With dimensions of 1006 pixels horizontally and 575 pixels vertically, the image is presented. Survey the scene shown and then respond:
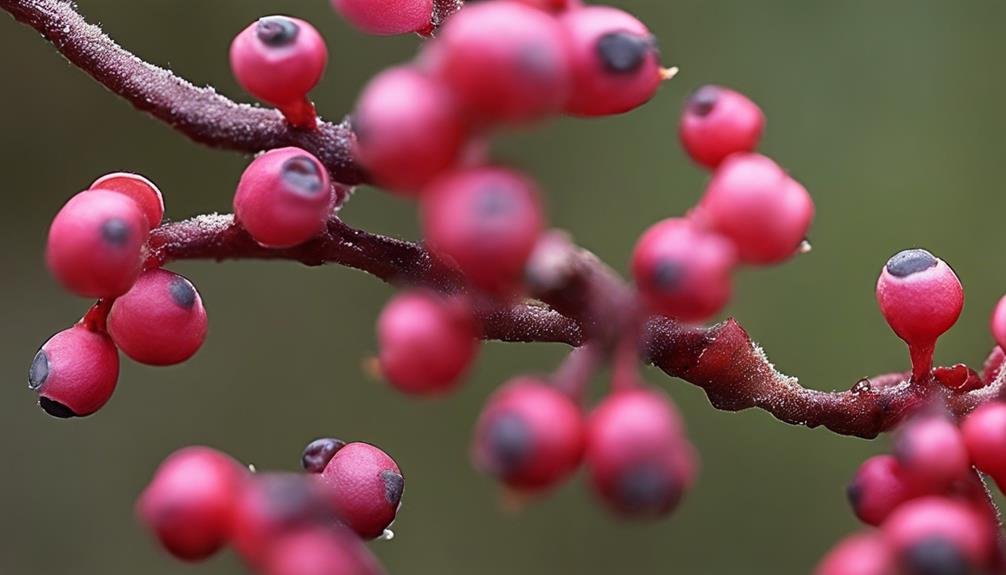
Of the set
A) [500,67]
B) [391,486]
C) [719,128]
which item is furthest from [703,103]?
[391,486]

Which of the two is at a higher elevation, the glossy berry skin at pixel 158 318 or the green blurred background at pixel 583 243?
the glossy berry skin at pixel 158 318

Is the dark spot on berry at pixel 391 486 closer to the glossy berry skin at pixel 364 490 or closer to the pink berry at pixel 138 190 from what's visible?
the glossy berry skin at pixel 364 490

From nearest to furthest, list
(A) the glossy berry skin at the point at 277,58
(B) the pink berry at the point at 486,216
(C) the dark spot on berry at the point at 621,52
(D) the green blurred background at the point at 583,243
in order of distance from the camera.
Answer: (B) the pink berry at the point at 486,216, (C) the dark spot on berry at the point at 621,52, (A) the glossy berry skin at the point at 277,58, (D) the green blurred background at the point at 583,243

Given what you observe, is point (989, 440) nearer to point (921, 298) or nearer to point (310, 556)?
point (921, 298)

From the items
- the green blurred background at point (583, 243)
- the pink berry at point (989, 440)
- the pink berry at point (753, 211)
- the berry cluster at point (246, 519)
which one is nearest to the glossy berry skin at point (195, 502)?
the berry cluster at point (246, 519)

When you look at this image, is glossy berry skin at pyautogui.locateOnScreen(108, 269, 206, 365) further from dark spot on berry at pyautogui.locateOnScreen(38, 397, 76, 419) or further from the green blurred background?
the green blurred background
